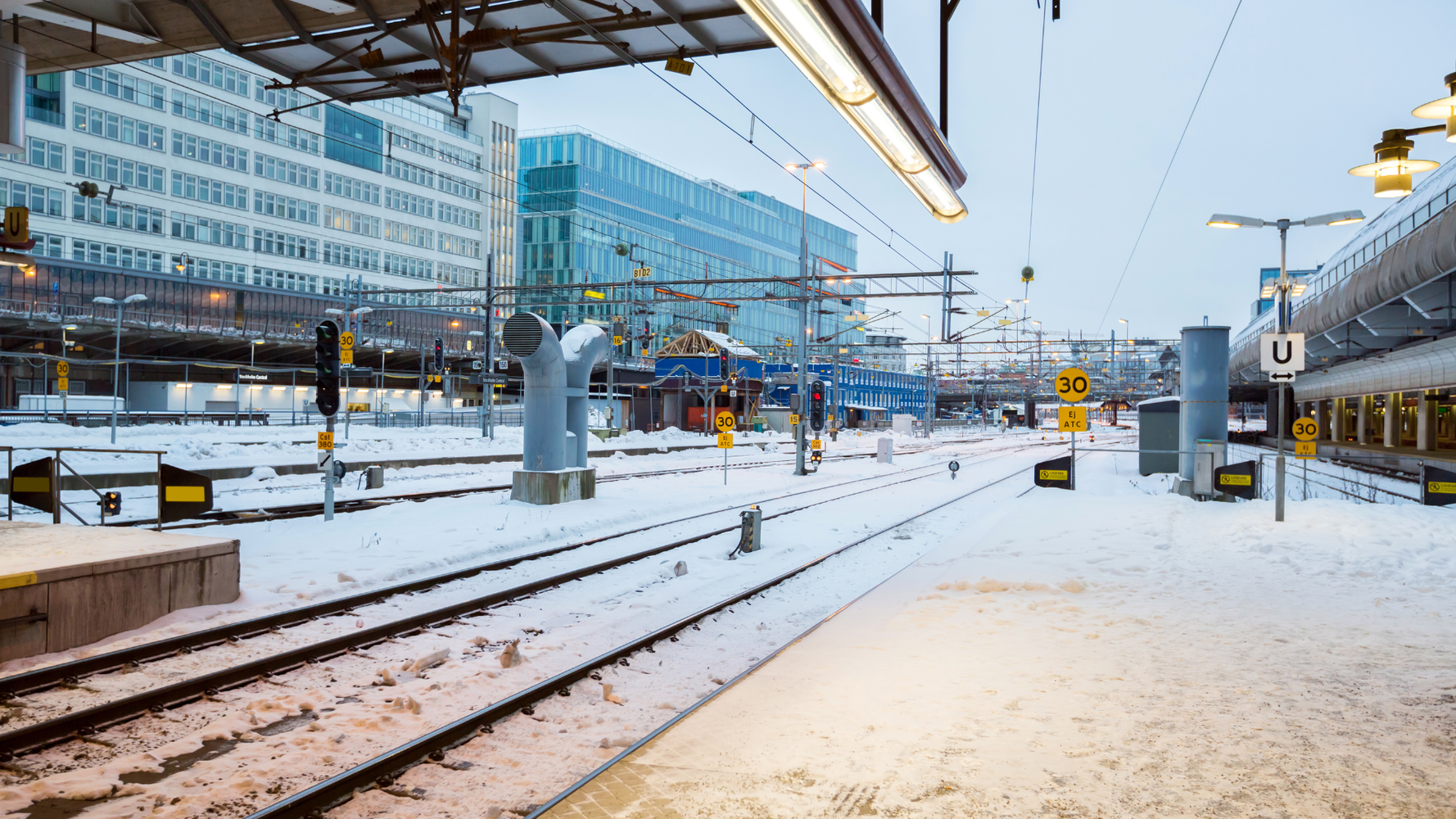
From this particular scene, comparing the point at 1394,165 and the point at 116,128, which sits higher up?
the point at 116,128

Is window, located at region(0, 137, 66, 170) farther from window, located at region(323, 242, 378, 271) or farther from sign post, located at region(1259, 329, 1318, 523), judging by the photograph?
sign post, located at region(1259, 329, 1318, 523)

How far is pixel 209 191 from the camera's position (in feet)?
196

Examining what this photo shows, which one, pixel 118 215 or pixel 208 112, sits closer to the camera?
pixel 118 215

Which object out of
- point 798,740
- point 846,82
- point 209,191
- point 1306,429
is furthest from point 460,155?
point 798,740

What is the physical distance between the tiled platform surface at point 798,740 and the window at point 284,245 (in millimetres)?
66888

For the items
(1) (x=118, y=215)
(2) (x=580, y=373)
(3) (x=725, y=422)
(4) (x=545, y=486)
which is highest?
(1) (x=118, y=215)

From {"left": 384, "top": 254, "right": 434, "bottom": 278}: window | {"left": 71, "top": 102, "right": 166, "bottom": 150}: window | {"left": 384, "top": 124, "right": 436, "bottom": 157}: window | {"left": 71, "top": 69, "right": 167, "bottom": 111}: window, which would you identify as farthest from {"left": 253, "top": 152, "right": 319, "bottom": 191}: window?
{"left": 384, "top": 254, "right": 434, "bottom": 278}: window

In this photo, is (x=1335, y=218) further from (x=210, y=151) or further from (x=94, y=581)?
(x=210, y=151)

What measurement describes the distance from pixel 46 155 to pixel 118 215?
482 cm

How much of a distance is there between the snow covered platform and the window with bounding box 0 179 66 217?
5898cm

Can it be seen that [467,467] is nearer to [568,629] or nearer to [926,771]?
[568,629]

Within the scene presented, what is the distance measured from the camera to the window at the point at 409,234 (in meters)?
73.5

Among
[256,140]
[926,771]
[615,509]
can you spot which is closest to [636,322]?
[256,140]

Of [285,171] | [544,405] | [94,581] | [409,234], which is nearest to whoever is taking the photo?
[94,581]
